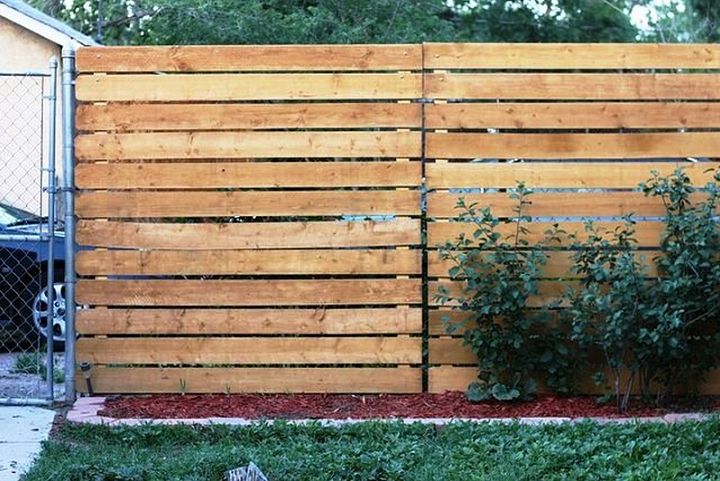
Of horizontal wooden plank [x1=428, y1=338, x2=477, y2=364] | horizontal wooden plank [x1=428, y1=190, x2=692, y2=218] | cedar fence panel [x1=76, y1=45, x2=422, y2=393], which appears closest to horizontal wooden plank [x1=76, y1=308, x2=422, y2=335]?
cedar fence panel [x1=76, y1=45, x2=422, y2=393]

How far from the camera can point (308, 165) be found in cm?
688

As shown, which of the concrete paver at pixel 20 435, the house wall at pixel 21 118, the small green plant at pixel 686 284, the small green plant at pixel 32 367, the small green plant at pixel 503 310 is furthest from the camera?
the house wall at pixel 21 118

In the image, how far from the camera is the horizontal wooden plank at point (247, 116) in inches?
271

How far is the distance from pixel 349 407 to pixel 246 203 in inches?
56.2

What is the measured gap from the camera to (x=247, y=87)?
22.6ft

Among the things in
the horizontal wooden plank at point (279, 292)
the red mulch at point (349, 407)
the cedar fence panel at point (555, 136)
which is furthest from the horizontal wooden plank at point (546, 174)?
the red mulch at point (349, 407)

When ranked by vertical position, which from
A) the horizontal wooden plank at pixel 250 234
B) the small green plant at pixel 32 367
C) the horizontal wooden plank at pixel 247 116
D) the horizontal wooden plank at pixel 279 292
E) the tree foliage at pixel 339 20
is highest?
the tree foliage at pixel 339 20

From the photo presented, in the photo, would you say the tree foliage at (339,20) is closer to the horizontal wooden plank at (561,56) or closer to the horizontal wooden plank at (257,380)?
the horizontal wooden plank at (561,56)

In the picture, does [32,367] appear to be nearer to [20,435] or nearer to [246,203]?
[20,435]

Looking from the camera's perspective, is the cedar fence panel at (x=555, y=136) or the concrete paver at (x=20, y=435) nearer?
the concrete paver at (x=20, y=435)

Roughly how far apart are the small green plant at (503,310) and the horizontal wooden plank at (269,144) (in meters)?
0.57

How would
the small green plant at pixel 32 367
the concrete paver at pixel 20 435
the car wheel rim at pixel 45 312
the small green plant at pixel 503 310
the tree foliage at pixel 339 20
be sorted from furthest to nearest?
1. the tree foliage at pixel 339 20
2. the car wheel rim at pixel 45 312
3. the small green plant at pixel 32 367
4. the small green plant at pixel 503 310
5. the concrete paver at pixel 20 435

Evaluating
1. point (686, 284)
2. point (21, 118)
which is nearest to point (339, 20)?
point (21, 118)

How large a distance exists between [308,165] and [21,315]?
3508mm
